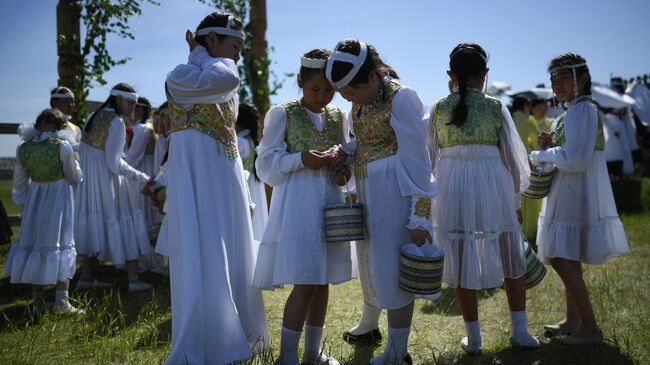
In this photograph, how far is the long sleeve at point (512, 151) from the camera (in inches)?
148

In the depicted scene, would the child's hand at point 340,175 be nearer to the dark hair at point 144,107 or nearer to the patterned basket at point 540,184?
the patterned basket at point 540,184

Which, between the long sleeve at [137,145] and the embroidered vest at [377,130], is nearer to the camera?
the embroidered vest at [377,130]

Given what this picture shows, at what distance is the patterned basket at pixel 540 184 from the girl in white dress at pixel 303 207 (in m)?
1.56

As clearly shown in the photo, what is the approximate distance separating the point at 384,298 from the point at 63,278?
126 inches

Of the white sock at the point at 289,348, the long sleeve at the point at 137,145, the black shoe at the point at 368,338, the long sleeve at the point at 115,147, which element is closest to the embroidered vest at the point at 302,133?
the white sock at the point at 289,348

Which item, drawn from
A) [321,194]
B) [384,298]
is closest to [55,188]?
[321,194]

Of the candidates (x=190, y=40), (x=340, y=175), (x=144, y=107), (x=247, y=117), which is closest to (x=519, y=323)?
(x=340, y=175)

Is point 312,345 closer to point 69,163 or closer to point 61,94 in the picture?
point 69,163

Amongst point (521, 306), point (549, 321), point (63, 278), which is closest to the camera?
point (521, 306)

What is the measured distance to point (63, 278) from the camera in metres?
5.12

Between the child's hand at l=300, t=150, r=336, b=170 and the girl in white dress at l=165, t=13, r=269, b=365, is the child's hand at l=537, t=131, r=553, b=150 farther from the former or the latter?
the girl in white dress at l=165, t=13, r=269, b=365

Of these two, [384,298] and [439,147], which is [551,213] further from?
[384,298]

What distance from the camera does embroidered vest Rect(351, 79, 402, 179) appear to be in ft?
10.6

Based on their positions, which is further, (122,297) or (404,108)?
(122,297)
